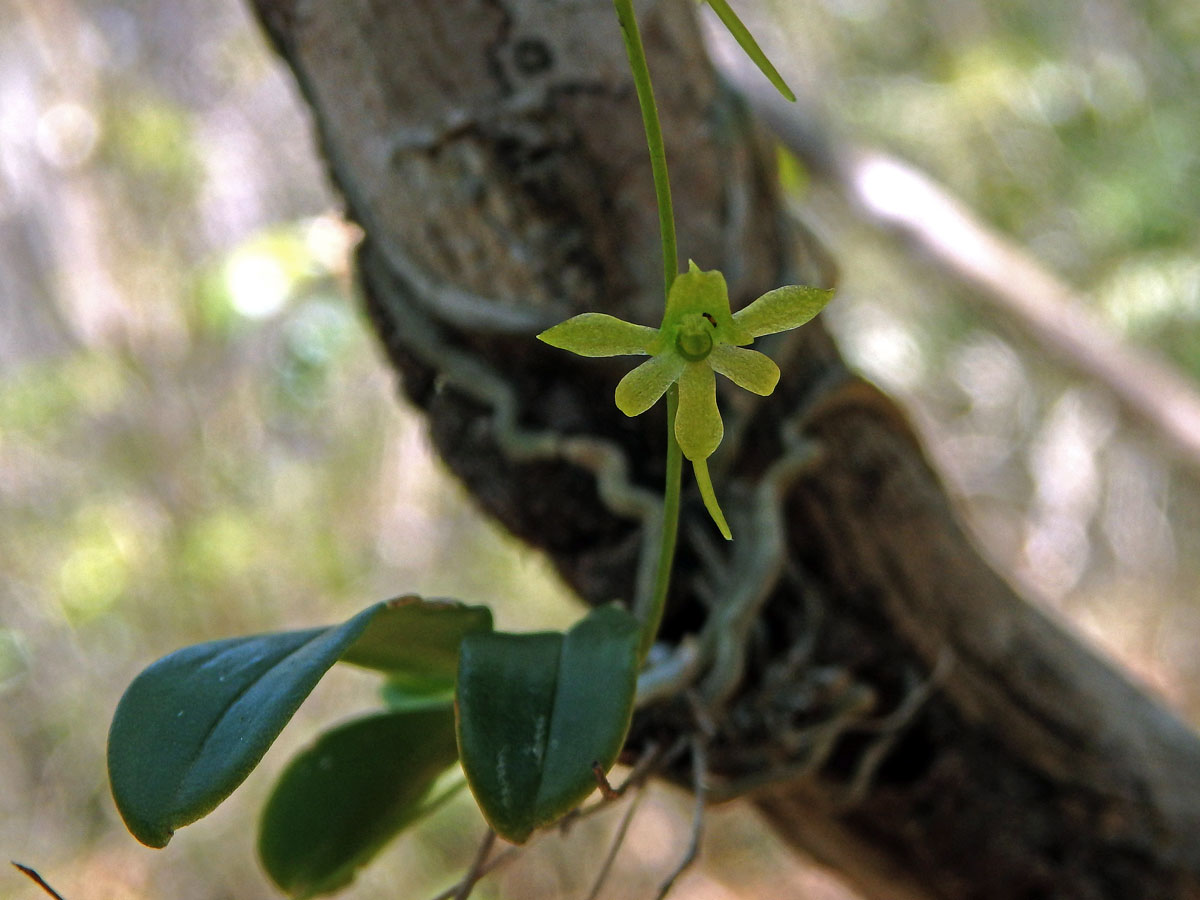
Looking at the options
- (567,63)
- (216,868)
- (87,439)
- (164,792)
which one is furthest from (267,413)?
(164,792)

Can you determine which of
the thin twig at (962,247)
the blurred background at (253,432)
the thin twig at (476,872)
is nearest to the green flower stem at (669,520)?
the thin twig at (476,872)

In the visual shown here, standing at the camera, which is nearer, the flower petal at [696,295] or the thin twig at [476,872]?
the flower petal at [696,295]

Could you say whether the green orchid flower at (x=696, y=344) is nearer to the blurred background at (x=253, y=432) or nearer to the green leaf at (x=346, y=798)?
the green leaf at (x=346, y=798)

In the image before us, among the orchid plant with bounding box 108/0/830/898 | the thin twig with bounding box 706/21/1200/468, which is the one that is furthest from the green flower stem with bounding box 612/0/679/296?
the thin twig with bounding box 706/21/1200/468

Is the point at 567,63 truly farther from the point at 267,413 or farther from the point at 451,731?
the point at 267,413

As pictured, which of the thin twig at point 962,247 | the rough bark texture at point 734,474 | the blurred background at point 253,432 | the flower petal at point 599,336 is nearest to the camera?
the flower petal at point 599,336

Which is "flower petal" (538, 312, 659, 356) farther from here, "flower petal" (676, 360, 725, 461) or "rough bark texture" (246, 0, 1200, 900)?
"rough bark texture" (246, 0, 1200, 900)

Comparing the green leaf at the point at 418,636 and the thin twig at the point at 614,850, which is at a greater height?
the green leaf at the point at 418,636
